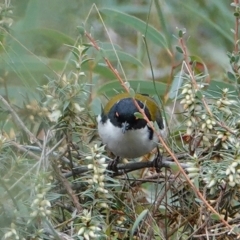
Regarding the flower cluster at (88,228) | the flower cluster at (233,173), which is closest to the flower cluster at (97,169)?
the flower cluster at (88,228)

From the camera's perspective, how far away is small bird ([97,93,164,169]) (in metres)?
3.17

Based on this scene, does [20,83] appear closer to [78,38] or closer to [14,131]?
[78,38]

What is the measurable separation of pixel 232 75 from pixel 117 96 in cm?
99

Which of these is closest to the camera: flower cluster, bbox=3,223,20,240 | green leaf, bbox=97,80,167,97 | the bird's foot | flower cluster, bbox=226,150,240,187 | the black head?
flower cluster, bbox=3,223,20,240

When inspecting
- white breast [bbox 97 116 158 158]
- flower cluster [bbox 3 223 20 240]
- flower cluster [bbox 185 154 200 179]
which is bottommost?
white breast [bbox 97 116 158 158]

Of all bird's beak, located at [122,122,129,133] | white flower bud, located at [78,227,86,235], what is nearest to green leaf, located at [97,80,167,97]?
bird's beak, located at [122,122,129,133]

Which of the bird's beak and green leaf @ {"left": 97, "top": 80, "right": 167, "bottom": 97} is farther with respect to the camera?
green leaf @ {"left": 97, "top": 80, "right": 167, "bottom": 97}

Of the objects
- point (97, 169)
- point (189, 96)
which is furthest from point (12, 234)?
point (189, 96)

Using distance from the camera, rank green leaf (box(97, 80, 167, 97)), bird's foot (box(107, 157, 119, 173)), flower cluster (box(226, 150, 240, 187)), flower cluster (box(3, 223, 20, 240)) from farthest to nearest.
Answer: green leaf (box(97, 80, 167, 97)) → bird's foot (box(107, 157, 119, 173)) → flower cluster (box(226, 150, 240, 187)) → flower cluster (box(3, 223, 20, 240))

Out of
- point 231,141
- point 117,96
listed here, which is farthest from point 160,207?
point 117,96

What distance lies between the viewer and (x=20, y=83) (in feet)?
5.71

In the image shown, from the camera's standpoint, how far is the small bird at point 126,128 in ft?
10.4

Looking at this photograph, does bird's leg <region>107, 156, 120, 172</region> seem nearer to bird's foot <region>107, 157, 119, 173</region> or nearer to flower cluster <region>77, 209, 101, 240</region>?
bird's foot <region>107, 157, 119, 173</region>

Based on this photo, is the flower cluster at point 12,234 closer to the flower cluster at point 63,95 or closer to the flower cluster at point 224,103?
the flower cluster at point 63,95
